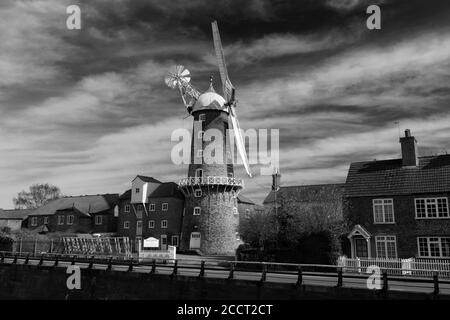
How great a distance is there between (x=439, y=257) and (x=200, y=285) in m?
16.8

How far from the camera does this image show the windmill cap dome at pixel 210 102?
155 feet

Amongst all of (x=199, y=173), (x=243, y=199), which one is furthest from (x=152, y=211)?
(x=243, y=199)

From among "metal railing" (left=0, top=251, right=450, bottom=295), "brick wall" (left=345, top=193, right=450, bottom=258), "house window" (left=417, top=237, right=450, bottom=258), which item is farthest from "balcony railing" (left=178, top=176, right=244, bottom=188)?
"house window" (left=417, top=237, right=450, bottom=258)

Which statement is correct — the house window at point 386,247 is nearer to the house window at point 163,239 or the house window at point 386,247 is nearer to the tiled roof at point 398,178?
the tiled roof at point 398,178

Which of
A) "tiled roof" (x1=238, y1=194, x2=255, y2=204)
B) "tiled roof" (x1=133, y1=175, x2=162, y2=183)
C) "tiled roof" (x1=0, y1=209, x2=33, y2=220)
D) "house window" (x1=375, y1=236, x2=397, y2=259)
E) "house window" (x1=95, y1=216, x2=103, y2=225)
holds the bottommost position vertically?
"house window" (x1=375, y1=236, x2=397, y2=259)

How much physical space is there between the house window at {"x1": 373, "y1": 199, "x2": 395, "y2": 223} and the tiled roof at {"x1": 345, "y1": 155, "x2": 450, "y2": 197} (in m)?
0.58

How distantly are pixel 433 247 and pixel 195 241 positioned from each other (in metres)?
25.4

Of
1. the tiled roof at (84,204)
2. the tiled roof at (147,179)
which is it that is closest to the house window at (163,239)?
the tiled roof at (147,179)

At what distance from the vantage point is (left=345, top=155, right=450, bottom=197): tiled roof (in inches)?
1179

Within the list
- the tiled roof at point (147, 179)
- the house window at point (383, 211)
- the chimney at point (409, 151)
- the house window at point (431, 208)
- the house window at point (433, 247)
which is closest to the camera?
the house window at point (433, 247)

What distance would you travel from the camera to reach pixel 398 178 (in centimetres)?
3142

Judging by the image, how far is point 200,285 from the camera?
2100 cm

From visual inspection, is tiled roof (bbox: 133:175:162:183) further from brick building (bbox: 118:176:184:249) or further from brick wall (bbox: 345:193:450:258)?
brick wall (bbox: 345:193:450:258)
